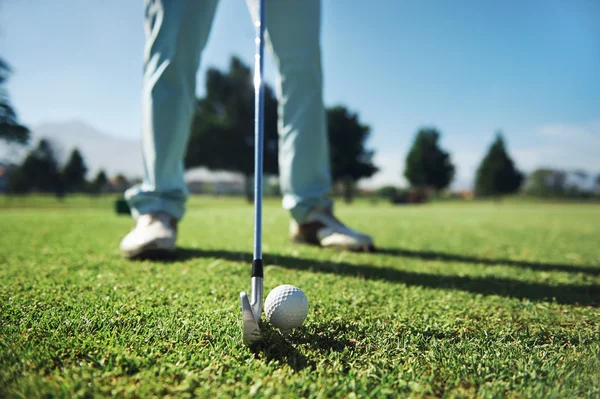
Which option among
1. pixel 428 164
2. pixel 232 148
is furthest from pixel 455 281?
pixel 428 164

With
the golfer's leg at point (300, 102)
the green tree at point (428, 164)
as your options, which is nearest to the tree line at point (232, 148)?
the green tree at point (428, 164)

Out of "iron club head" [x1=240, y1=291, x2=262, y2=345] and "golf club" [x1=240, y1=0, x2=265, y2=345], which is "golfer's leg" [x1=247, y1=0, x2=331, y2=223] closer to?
"golf club" [x1=240, y1=0, x2=265, y2=345]

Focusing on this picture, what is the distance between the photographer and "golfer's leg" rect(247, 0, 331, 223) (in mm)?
2652

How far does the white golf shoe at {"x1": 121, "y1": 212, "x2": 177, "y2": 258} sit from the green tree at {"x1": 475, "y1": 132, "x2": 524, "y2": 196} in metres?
51.2

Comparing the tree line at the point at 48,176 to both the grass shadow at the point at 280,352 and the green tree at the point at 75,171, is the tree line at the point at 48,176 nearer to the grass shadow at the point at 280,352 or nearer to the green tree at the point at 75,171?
the green tree at the point at 75,171

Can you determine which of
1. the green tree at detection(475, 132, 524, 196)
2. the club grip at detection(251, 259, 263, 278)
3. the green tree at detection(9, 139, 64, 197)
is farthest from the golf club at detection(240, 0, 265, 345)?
the green tree at detection(475, 132, 524, 196)

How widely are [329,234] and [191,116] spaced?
1.27 meters

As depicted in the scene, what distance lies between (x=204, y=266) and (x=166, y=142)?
31.9 inches

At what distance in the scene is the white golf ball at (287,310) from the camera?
3.82 feet

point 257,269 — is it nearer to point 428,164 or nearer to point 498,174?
point 428,164

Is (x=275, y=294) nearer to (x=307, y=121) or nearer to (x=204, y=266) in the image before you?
(x=204, y=266)

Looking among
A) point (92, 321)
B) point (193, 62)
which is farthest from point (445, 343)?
point (193, 62)

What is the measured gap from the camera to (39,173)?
31.5 metres

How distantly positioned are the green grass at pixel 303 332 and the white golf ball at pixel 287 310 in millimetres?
36
